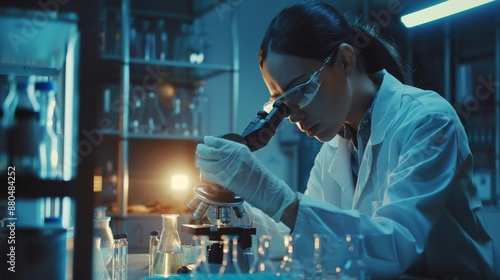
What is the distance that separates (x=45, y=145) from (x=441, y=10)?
4.50 feet

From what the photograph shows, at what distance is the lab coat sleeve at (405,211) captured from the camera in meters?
1.64

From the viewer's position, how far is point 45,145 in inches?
50.0

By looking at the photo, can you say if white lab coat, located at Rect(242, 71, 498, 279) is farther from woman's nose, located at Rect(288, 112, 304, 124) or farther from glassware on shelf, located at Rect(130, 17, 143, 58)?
glassware on shelf, located at Rect(130, 17, 143, 58)

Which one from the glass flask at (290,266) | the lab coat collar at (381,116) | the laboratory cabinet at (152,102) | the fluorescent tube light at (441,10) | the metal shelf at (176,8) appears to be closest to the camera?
the glass flask at (290,266)

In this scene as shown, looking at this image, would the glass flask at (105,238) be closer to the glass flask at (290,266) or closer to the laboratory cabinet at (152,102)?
the glass flask at (290,266)

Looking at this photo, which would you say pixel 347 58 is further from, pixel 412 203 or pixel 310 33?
pixel 412 203

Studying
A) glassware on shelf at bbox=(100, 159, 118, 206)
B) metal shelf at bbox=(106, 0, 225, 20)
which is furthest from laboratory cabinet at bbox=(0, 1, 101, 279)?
metal shelf at bbox=(106, 0, 225, 20)

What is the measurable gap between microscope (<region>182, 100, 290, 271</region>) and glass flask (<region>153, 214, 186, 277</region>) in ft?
0.31

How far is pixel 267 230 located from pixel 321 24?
794mm

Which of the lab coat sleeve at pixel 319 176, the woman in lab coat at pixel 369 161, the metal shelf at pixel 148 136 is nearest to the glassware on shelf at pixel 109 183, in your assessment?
the metal shelf at pixel 148 136

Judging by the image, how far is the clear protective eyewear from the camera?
6.43ft

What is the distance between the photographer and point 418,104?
1.97 m

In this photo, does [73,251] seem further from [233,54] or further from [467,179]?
[233,54]

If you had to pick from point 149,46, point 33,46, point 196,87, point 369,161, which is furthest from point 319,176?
point 196,87
